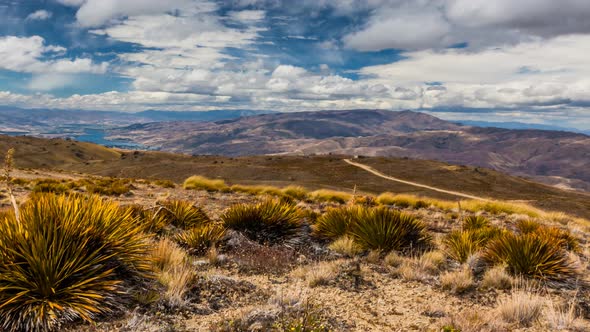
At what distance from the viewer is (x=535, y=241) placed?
7637 mm

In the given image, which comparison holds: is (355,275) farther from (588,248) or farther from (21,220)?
(588,248)

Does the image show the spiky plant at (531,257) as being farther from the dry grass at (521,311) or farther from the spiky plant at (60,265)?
the spiky plant at (60,265)

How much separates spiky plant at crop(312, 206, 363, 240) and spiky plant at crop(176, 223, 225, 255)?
9.31 feet

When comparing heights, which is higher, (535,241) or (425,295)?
(535,241)

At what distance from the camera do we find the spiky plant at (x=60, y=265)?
3943 mm

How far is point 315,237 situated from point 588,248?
8.94 m

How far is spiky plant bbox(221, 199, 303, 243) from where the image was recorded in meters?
9.12

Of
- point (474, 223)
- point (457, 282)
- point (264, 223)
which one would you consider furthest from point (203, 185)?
point (457, 282)

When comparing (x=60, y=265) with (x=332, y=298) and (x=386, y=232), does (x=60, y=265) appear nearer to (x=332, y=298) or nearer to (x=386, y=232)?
(x=332, y=298)

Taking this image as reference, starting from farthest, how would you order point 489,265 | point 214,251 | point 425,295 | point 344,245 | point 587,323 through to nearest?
point 344,245 → point 489,265 → point 214,251 → point 425,295 → point 587,323

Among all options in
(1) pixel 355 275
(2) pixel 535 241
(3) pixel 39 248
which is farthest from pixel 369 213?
(3) pixel 39 248

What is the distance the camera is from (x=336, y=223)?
385 inches

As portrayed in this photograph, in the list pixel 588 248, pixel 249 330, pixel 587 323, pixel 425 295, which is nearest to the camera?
pixel 249 330

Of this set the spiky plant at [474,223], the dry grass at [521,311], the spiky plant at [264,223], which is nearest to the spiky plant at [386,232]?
the spiky plant at [264,223]
